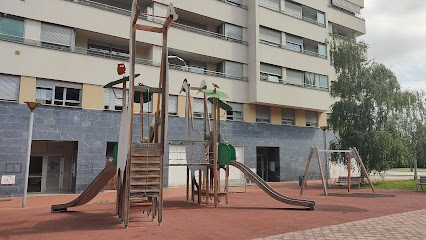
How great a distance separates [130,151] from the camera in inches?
288

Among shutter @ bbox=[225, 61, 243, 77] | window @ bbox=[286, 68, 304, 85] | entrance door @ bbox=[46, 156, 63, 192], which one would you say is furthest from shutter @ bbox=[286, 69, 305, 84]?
entrance door @ bbox=[46, 156, 63, 192]

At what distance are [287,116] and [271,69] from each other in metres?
4.06

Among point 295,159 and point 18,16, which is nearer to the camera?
point 18,16

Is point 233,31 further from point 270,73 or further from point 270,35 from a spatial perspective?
point 270,73

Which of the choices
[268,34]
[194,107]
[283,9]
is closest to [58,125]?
[194,107]

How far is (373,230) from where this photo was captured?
690 centimetres

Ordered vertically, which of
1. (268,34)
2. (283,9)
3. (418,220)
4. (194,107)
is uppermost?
(283,9)

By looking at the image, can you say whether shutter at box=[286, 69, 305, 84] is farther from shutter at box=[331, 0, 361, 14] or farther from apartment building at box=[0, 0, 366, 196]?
shutter at box=[331, 0, 361, 14]

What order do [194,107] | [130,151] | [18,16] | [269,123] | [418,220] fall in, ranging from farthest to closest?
[269,123], [194,107], [18,16], [418,220], [130,151]

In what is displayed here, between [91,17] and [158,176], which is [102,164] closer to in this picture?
[91,17]

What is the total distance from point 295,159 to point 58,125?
17.2 meters

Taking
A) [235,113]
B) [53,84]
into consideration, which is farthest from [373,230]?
[235,113]

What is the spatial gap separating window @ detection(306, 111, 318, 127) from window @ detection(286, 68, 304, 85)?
287 centimetres

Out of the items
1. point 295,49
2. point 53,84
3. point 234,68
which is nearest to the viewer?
point 53,84
